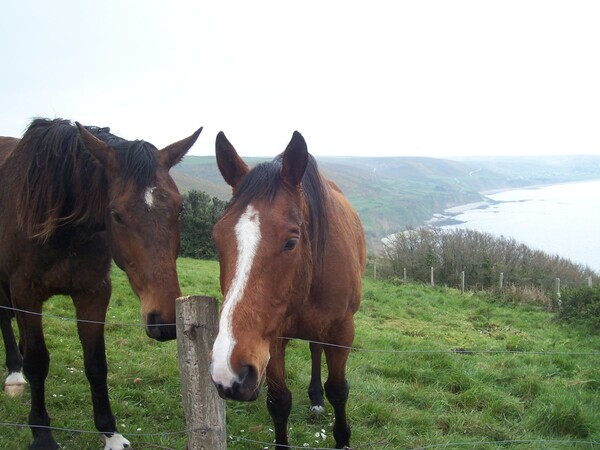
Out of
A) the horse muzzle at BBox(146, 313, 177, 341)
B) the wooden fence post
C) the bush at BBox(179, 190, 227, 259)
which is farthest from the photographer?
the bush at BBox(179, 190, 227, 259)

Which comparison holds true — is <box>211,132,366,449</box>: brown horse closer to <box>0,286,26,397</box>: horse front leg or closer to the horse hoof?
the horse hoof

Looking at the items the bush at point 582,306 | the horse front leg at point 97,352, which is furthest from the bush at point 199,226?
the horse front leg at point 97,352

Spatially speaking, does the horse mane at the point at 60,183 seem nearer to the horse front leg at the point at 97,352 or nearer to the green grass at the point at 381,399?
the horse front leg at the point at 97,352

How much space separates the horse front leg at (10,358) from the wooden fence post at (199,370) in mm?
2933

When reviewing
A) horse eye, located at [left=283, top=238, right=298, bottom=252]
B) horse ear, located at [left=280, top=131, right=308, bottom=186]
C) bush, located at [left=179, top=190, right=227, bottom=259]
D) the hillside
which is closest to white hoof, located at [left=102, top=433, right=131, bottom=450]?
horse eye, located at [left=283, top=238, right=298, bottom=252]

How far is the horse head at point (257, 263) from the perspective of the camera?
1910 millimetres

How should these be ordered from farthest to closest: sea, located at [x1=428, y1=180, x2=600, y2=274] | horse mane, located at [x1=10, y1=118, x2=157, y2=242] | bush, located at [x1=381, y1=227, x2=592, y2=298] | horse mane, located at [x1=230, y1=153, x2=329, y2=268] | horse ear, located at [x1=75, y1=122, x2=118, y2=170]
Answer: sea, located at [x1=428, y1=180, x2=600, y2=274], bush, located at [x1=381, y1=227, x2=592, y2=298], horse mane, located at [x1=10, y1=118, x2=157, y2=242], horse ear, located at [x1=75, y1=122, x2=118, y2=170], horse mane, located at [x1=230, y1=153, x2=329, y2=268]

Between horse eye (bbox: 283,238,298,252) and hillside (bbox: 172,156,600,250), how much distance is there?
37.4m

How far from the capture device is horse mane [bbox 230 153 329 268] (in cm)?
239

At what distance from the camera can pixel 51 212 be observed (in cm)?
329

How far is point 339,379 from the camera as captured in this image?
3635 millimetres

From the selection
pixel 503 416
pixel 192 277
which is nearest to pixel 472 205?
pixel 192 277

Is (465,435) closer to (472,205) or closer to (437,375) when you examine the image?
(437,375)

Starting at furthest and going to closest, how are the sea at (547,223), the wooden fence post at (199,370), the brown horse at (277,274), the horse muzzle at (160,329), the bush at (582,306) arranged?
the sea at (547,223) < the bush at (582,306) < the horse muzzle at (160,329) < the wooden fence post at (199,370) < the brown horse at (277,274)
